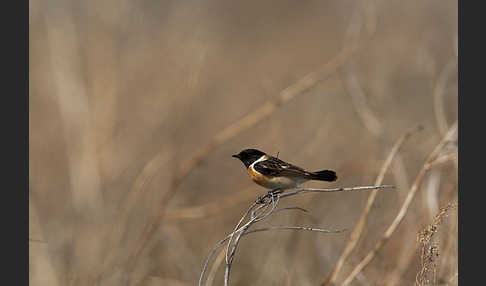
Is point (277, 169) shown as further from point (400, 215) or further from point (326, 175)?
point (400, 215)

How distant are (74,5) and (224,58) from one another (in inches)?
106

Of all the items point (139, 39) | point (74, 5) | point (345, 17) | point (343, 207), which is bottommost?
point (343, 207)

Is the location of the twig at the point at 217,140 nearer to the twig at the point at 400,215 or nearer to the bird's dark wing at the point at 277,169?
the bird's dark wing at the point at 277,169

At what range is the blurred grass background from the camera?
13.1 feet

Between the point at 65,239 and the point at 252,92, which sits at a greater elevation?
the point at 252,92

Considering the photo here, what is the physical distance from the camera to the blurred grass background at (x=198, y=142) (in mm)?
4004

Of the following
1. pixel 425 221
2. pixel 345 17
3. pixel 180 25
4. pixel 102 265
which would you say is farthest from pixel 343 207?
pixel 345 17

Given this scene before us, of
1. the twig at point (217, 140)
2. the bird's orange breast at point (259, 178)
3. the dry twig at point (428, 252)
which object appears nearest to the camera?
the dry twig at point (428, 252)

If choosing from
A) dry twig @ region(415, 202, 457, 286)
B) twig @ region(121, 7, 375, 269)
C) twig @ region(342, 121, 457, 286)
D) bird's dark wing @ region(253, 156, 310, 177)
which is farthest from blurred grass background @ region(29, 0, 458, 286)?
bird's dark wing @ region(253, 156, 310, 177)

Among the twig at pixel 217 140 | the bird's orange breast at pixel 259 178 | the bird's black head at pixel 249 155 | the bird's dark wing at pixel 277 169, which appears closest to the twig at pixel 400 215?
the bird's dark wing at pixel 277 169

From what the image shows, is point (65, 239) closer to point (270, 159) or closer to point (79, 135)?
point (79, 135)

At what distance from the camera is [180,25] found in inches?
256

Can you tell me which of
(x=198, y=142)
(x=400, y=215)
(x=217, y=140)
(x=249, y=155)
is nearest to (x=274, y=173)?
(x=249, y=155)

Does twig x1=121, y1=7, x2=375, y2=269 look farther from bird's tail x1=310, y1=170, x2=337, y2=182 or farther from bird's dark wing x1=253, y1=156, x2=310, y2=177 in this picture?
bird's tail x1=310, y1=170, x2=337, y2=182
